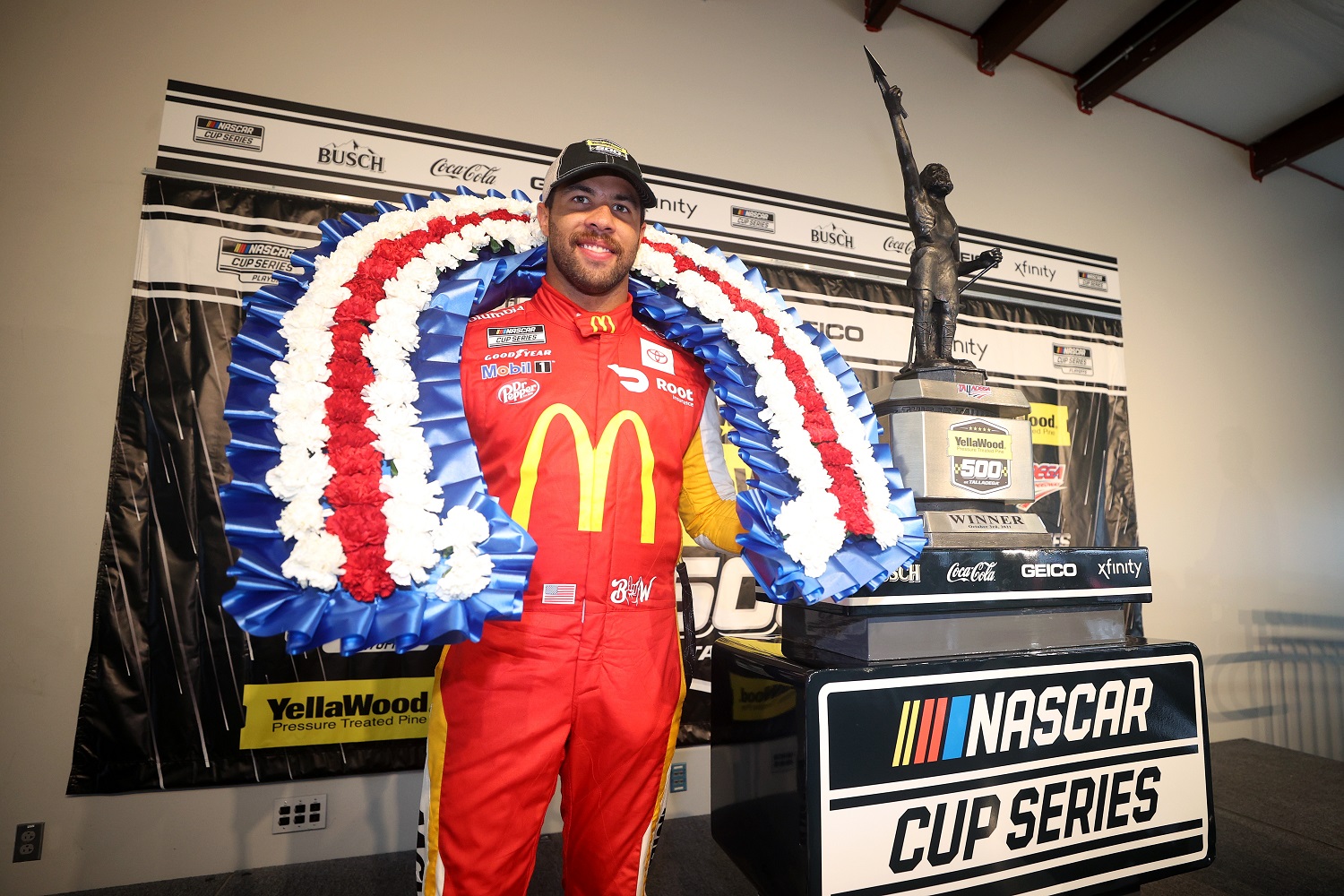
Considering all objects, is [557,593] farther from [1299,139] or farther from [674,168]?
[1299,139]

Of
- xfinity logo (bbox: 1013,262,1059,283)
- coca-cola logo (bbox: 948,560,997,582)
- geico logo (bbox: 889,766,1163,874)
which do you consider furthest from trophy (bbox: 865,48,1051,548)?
xfinity logo (bbox: 1013,262,1059,283)

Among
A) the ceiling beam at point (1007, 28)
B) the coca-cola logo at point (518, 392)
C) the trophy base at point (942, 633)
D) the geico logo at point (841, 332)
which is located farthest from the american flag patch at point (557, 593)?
the ceiling beam at point (1007, 28)

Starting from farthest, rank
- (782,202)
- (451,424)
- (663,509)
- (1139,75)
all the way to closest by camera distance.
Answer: (1139,75) < (782,202) < (663,509) < (451,424)

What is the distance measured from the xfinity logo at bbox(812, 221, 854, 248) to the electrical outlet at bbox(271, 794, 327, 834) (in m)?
2.84

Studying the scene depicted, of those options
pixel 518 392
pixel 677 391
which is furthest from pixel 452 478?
pixel 677 391

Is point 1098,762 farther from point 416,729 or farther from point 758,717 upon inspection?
point 416,729

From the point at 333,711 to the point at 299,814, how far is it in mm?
309

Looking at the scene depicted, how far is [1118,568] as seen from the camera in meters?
1.49

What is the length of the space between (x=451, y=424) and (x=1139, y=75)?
4395mm

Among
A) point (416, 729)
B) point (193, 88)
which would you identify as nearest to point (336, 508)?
point (416, 729)

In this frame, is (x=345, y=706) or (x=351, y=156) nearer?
(x=345, y=706)

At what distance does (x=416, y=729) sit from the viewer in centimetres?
205

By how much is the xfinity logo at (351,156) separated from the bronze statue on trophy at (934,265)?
1.70m

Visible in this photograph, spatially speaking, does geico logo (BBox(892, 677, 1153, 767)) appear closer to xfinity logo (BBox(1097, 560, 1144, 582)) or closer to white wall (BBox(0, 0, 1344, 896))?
xfinity logo (BBox(1097, 560, 1144, 582))
